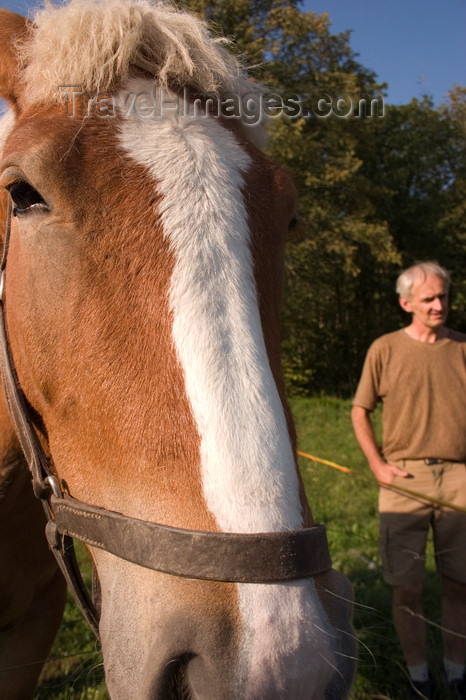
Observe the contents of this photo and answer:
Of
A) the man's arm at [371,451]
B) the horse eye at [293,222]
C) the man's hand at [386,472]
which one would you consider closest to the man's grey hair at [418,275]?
the man's arm at [371,451]

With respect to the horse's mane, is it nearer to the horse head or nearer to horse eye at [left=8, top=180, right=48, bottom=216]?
the horse head

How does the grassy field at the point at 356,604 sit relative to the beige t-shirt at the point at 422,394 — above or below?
below

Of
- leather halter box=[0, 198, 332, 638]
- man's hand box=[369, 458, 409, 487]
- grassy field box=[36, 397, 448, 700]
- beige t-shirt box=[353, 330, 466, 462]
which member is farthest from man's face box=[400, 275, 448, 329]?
leather halter box=[0, 198, 332, 638]

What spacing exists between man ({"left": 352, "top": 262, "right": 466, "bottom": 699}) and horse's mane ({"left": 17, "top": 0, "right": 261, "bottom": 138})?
2445mm

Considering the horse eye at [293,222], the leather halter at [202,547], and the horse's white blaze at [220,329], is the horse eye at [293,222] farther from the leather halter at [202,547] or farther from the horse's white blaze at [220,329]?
the leather halter at [202,547]

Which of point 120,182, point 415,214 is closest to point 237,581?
point 120,182

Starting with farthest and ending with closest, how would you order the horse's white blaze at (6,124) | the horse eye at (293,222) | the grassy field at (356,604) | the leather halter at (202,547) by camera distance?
the grassy field at (356,604) < the horse eye at (293,222) < the horse's white blaze at (6,124) < the leather halter at (202,547)

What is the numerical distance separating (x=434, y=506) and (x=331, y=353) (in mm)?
16036

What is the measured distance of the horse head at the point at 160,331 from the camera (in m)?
1.14

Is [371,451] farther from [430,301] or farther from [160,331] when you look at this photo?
[160,331]

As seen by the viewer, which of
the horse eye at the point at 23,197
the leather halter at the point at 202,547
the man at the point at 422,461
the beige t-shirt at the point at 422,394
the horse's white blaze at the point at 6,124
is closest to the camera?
the leather halter at the point at 202,547

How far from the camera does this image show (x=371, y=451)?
12.5ft

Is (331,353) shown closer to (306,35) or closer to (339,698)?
(306,35)

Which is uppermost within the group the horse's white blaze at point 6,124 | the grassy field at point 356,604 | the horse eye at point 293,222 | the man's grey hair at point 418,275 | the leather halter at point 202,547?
the horse's white blaze at point 6,124
